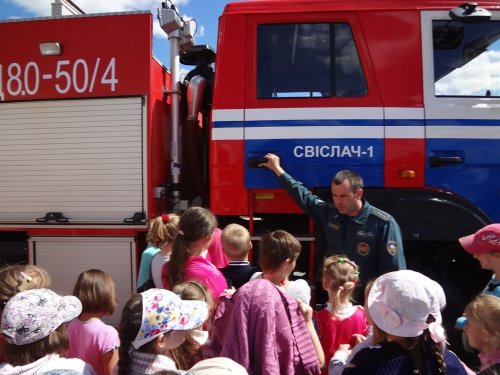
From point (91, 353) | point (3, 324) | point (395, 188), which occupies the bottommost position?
point (91, 353)

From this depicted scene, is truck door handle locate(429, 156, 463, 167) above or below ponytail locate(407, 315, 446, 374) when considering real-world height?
above

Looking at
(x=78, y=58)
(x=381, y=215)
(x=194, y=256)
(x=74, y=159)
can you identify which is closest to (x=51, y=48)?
(x=78, y=58)

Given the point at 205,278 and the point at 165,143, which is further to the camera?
the point at 165,143

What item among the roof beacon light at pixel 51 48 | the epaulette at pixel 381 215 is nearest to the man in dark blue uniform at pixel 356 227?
the epaulette at pixel 381 215

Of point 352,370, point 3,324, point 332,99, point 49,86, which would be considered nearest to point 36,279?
point 3,324

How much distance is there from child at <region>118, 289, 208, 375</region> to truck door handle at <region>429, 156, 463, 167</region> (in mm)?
2212

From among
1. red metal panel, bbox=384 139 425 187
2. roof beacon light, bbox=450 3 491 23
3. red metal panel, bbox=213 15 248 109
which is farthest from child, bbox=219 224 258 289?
roof beacon light, bbox=450 3 491 23

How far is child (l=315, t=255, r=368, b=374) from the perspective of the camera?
7.21ft

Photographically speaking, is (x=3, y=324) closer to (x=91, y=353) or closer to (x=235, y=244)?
(x=91, y=353)

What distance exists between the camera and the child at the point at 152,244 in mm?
2910

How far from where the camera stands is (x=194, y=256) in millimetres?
2438

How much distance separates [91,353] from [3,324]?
1.92 ft

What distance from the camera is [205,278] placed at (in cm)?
232

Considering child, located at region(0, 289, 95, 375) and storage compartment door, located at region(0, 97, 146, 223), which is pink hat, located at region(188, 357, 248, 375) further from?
storage compartment door, located at region(0, 97, 146, 223)
